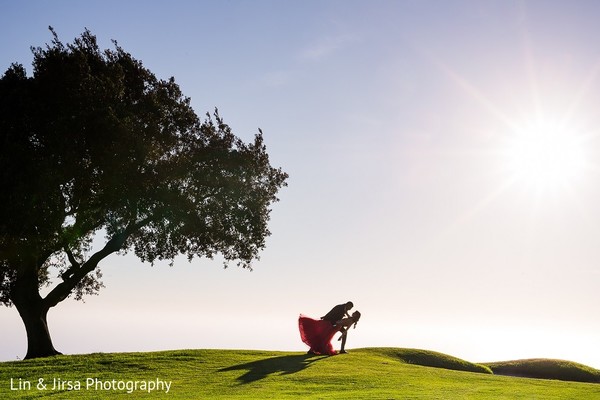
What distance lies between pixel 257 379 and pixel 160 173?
16.3 metres

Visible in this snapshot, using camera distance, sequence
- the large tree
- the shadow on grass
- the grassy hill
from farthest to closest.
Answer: the large tree, the shadow on grass, the grassy hill

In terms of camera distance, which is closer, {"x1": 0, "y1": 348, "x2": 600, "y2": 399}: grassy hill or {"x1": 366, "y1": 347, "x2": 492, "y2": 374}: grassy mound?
{"x1": 0, "y1": 348, "x2": 600, "y2": 399}: grassy hill

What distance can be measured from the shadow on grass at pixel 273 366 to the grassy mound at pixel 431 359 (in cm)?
663

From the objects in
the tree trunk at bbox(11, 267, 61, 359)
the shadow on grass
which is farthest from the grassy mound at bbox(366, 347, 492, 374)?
the tree trunk at bbox(11, 267, 61, 359)

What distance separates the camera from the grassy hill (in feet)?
78.7

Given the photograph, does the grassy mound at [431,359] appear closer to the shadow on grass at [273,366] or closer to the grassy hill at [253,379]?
the grassy hill at [253,379]

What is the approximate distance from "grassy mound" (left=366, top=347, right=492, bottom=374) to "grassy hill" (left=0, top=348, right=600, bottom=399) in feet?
5.47

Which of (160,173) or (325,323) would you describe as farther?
(160,173)

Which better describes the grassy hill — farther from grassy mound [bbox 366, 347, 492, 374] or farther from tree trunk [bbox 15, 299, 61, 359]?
tree trunk [bbox 15, 299, 61, 359]

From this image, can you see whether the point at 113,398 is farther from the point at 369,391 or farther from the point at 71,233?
the point at 71,233

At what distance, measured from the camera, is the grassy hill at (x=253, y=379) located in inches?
945

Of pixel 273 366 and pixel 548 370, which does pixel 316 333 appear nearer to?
pixel 273 366

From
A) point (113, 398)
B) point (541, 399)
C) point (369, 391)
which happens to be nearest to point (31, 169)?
point (113, 398)

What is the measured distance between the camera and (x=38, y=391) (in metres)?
25.6
